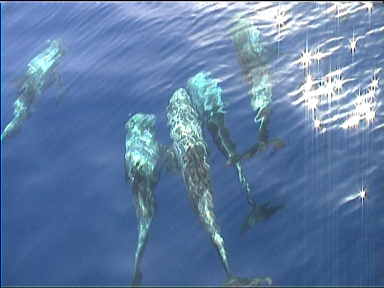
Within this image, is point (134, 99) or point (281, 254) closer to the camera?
point (281, 254)

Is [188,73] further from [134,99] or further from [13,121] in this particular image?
[13,121]

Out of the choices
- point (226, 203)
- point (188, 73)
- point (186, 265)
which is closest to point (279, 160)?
point (226, 203)

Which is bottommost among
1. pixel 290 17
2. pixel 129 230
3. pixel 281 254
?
pixel 281 254

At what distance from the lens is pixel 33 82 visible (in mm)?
12078

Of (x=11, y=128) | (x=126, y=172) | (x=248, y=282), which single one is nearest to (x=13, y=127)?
(x=11, y=128)

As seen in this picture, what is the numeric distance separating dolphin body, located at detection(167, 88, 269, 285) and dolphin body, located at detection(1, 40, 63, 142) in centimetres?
309

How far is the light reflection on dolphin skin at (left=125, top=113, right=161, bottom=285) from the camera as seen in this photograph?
8.86 metres

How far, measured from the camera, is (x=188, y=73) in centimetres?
1118

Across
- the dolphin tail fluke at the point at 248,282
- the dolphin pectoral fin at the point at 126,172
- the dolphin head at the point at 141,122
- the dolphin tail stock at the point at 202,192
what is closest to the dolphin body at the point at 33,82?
the dolphin head at the point at 141,122

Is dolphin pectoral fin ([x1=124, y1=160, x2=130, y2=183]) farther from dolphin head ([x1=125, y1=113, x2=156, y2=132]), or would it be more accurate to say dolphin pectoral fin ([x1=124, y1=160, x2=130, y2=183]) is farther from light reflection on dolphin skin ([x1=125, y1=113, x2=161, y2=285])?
dolphin head ([x1=125, y1=113, x2=156, y2=132])

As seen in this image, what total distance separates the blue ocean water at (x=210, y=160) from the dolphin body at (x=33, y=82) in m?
0.18

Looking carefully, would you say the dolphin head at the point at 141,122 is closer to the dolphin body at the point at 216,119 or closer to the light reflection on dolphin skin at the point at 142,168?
the light reflection on dolphin skin at the point at 142,168

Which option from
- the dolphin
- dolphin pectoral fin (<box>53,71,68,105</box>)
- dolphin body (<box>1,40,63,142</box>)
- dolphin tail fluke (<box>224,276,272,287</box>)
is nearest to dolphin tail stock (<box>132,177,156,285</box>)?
dolphin tail fluke (<box>224,276,272,287</box>)

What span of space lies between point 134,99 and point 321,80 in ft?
11.6
